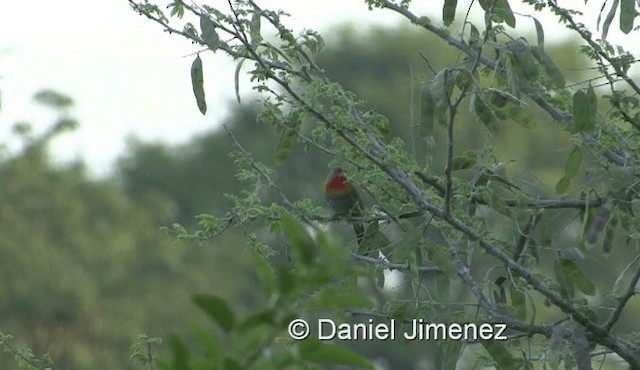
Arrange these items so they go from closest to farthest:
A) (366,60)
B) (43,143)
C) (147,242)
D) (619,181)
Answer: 1. (619,181)
2. (43,143)
3. (147,242)
4. (366,60)

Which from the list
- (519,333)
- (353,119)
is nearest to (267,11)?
(353,119)

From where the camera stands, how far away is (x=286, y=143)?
3.99 m

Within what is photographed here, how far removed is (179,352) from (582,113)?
2.13 meters

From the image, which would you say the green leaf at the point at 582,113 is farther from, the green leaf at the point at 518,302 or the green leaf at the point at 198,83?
the green leaf at the point at 198,83

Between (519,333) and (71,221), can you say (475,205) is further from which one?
(71,221)

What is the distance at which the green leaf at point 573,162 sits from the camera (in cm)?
392

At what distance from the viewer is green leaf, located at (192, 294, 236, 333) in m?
1.65

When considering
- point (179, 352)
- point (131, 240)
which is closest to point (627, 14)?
point (179, 352)

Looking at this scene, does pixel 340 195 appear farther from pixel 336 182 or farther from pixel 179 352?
pixel 179 352

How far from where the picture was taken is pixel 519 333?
12.9ft

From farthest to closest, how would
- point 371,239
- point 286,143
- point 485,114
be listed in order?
point 371,239 < point 286,143 < point 485,114

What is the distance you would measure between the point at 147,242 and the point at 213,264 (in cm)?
269

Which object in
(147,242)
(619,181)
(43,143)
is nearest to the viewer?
A: (619,181)

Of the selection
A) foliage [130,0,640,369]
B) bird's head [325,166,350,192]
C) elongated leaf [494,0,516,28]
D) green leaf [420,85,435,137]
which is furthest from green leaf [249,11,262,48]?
bird's head [325,166,350,192]
